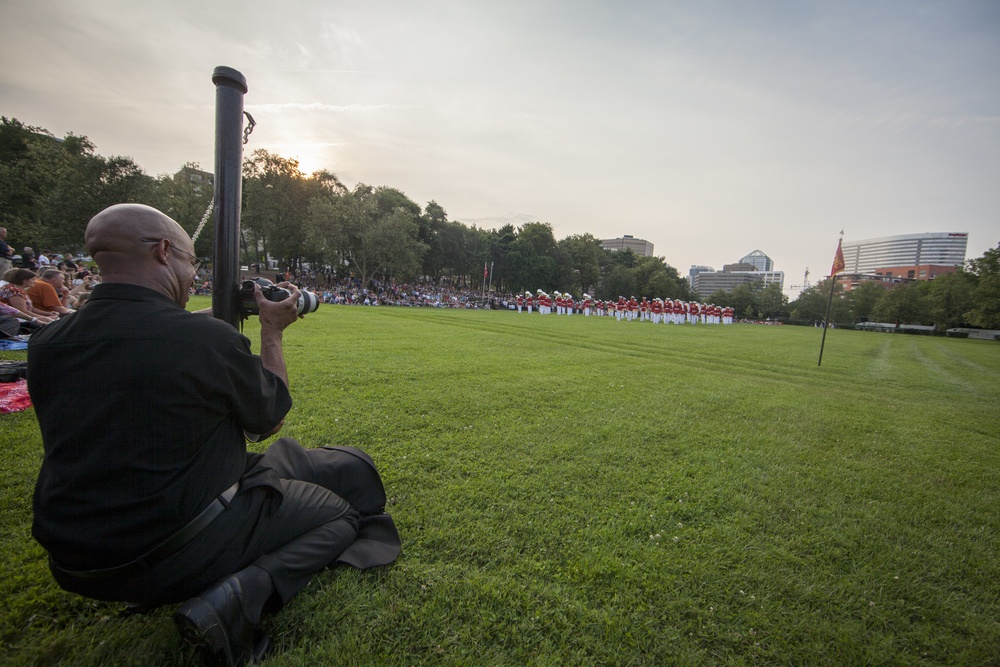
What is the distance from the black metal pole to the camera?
228 cm

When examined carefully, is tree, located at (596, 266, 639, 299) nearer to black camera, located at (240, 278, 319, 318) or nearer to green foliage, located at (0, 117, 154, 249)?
green foliage, located at (0, 117, 154, 249)

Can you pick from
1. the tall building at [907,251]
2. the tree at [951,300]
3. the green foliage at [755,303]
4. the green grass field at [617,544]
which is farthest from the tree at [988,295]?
the tall building at [907,251]

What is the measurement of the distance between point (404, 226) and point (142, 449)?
45.6 meters

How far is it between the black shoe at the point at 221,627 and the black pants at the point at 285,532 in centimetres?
15

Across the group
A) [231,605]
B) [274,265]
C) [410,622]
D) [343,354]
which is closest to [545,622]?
[410,622]

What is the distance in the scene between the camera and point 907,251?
519ft

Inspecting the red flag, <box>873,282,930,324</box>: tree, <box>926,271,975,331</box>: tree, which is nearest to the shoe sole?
the red flag

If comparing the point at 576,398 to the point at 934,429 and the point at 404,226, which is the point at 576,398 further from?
the point at 404,226

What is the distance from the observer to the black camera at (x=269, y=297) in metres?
2.41

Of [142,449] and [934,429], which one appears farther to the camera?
[934,429]

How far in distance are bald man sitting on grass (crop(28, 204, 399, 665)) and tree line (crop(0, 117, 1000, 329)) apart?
2.19 ft

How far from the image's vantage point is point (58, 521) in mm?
1642

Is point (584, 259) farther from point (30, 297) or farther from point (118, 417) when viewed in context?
point (118, 417)

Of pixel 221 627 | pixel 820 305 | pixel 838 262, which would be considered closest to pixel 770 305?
pixel 820 305
